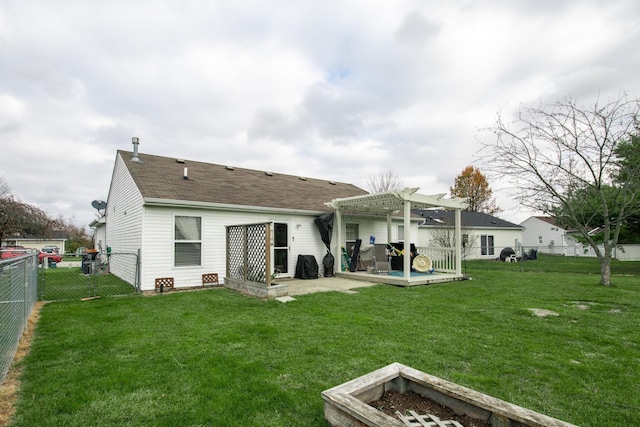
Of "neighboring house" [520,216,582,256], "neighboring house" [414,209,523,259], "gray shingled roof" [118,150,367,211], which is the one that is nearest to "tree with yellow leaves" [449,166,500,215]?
"neighboring house" [520,216,582,256]

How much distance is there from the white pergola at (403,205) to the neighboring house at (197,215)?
701mm

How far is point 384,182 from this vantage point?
97.9ft

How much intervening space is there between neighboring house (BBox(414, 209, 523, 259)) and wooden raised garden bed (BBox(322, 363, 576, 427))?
63.0ft

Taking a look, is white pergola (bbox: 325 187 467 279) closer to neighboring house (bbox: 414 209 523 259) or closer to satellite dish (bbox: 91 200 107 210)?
satellite dish (bbox: 91 200 107 210)

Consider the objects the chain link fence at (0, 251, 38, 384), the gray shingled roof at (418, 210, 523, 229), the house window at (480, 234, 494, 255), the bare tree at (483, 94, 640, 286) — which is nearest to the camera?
the chain link fence at (0, 251, 38, 384)

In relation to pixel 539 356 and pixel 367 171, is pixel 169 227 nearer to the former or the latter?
pixel 539 356

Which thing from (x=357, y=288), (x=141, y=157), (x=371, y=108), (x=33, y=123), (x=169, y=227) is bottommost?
(x=357, y=288)

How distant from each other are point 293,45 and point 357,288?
682 cm

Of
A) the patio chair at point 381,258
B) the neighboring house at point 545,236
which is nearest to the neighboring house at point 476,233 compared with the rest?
the neighboring house at point 545,236

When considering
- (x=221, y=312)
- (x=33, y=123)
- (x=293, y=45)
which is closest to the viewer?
(x=221, y=312)

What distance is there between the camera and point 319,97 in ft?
40.3

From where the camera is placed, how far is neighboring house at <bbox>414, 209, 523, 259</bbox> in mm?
21766

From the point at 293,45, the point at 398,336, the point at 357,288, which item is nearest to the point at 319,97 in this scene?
the point at 293,45

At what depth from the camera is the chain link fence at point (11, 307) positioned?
10.2 feet
